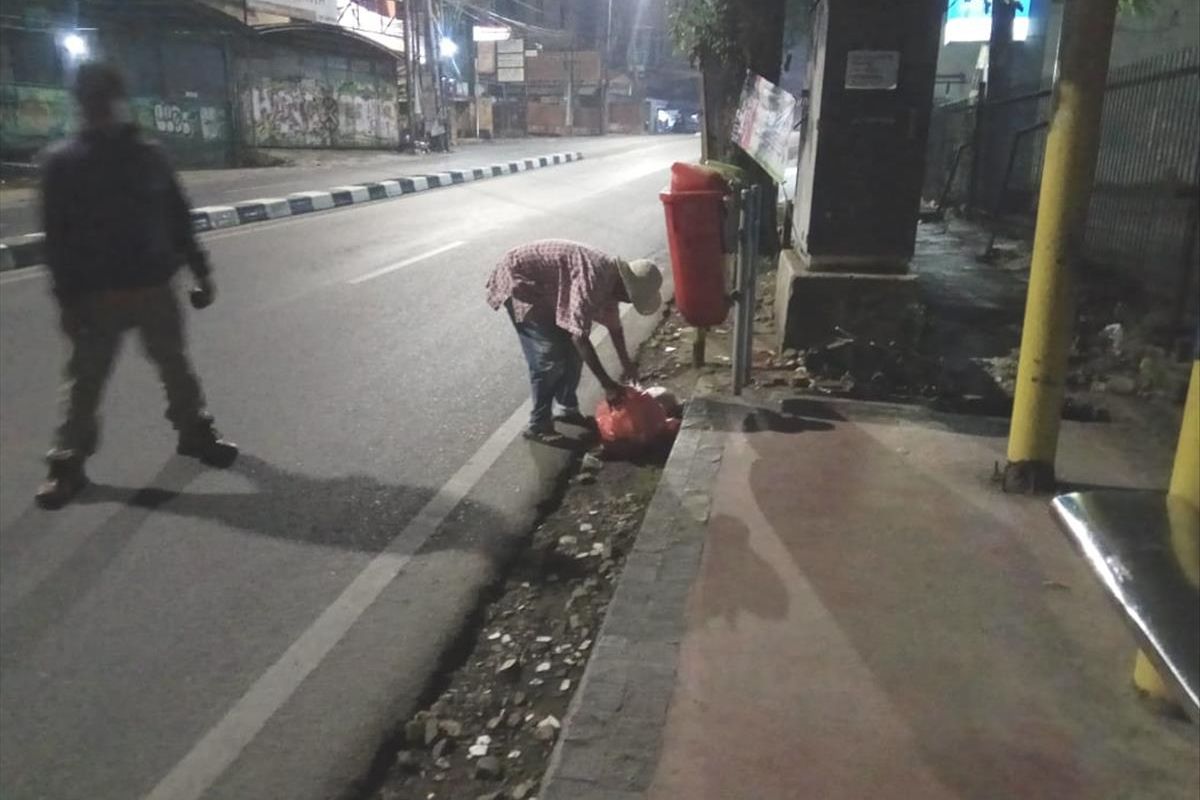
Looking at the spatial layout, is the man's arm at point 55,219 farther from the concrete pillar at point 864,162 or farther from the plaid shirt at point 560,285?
the concrete pillar at point 864,162

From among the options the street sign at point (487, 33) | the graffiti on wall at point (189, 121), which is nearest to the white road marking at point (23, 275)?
the graffiti on wall at point (189, 121)

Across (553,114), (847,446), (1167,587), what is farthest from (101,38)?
(553,114)

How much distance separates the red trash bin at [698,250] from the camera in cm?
512

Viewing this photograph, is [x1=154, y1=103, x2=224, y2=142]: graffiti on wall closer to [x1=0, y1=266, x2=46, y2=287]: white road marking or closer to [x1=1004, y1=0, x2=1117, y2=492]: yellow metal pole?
[x1=0, y1=266, x2=46, y2=287]: white road marking

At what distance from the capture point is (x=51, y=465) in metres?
4.20

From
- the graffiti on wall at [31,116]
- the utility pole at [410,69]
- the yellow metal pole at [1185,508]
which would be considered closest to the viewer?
the yellow metal pole at [1185,508]

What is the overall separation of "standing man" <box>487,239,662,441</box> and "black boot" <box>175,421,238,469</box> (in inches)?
56.1

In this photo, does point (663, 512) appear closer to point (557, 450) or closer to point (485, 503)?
point (485, 503)

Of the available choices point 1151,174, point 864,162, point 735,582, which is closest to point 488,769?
point 735,582

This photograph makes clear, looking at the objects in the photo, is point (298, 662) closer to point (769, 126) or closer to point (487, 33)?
point (769, 126)

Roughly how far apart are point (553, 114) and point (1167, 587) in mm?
58387

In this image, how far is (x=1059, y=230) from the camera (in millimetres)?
3711

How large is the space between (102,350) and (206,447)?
0.62 meters

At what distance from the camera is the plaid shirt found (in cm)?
449
